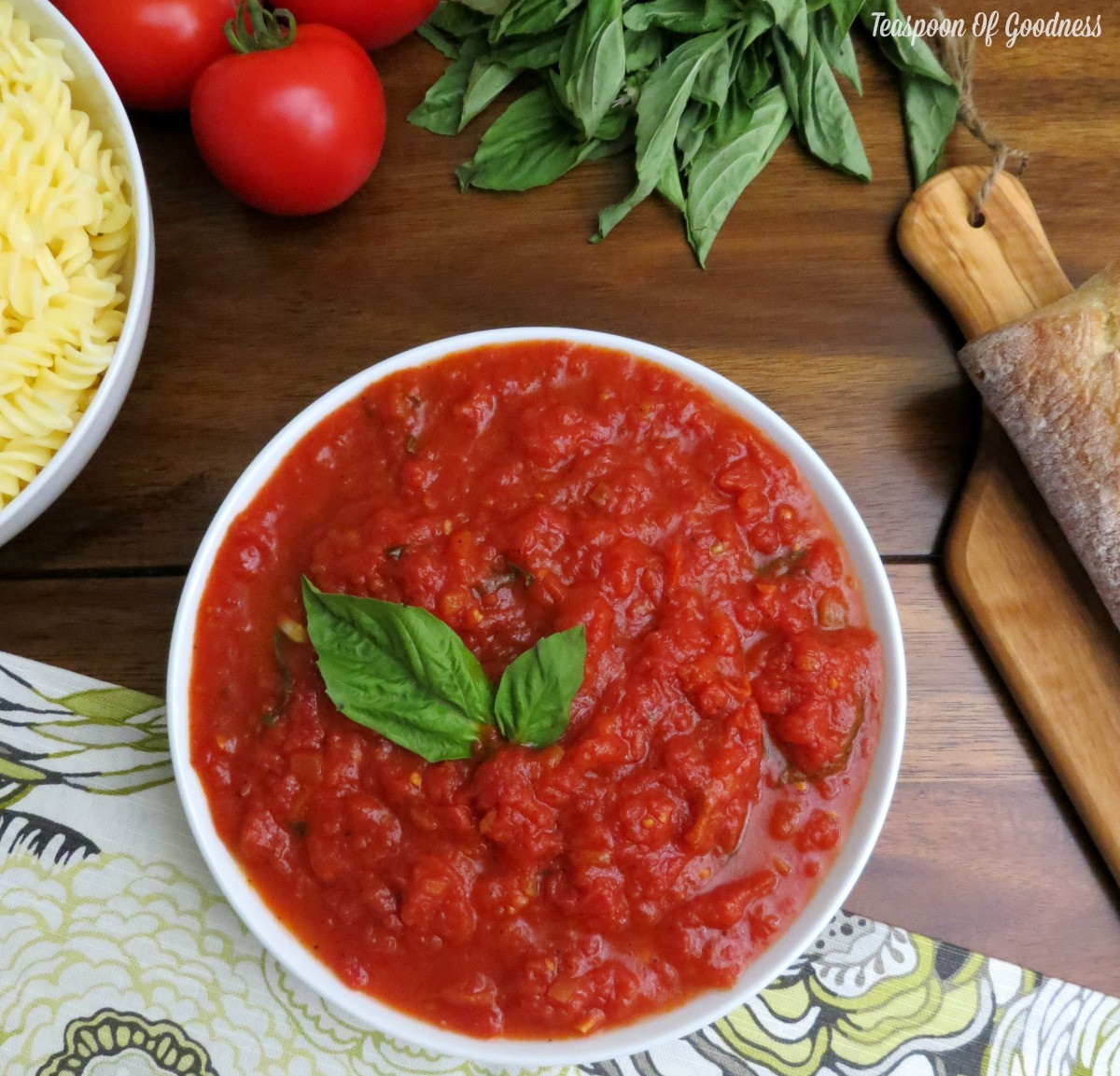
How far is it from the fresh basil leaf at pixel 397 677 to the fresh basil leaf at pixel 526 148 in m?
1.42

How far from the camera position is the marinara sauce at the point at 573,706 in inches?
88.4

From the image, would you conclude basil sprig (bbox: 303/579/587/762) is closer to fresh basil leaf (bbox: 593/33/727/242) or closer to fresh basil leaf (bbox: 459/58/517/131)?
fresh basil leaf (bbox: 593/33/727/242)

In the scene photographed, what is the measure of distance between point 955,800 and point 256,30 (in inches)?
113

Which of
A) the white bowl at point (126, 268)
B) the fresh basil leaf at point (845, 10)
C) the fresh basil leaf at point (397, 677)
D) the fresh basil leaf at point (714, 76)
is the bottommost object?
the fresh basil leaf at point (397, 677)

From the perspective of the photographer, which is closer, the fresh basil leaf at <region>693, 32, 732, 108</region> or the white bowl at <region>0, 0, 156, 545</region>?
the white bowl at <region>0, 0, 156, 545</region>

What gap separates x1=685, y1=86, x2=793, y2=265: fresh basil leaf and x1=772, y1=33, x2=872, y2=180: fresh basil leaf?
0.05 metres

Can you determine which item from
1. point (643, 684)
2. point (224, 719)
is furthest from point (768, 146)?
point (224, 719)

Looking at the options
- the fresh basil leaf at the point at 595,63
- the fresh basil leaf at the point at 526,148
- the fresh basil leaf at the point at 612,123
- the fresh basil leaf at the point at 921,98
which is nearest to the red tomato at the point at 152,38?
the fresh basil leaf at the point at 526,148

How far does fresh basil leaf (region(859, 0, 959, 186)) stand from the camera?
287 cm

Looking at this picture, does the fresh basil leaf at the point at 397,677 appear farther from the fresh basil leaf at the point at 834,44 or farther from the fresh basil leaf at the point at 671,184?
the fresh basil leaf at the point at 834,44

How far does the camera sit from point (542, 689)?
7.05 feet

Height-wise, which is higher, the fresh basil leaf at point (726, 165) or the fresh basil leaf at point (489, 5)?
the fresh basil leaf at point (489, 5)

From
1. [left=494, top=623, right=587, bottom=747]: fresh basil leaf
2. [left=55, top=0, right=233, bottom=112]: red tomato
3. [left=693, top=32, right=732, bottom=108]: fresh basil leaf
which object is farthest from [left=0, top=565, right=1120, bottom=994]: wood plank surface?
[left=693, top=32, right=732, bottom=108]: fresh basil leaf

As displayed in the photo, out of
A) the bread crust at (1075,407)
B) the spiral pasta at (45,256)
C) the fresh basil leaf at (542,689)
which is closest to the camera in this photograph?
the fresh basil leaf at (542,689)
